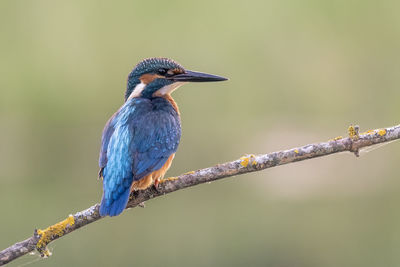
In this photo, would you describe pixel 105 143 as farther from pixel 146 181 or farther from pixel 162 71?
pixel 162 71

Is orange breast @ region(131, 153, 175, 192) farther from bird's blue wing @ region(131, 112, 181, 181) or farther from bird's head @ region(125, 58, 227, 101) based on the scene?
bird's head @ region(125, 58, 227, 101)

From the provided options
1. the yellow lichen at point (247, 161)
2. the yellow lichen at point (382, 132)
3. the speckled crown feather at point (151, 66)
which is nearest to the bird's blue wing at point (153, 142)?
the speckled crown feather at point (151, 66)

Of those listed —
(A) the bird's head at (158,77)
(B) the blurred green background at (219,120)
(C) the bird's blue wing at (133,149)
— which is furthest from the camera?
(B) the blurred green background at (219,120)

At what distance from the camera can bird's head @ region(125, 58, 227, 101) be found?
14.2 ft

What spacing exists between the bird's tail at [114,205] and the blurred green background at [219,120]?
284 centimetres

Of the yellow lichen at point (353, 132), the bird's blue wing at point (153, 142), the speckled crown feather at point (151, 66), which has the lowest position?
the yellow lichen at point (353, 132)

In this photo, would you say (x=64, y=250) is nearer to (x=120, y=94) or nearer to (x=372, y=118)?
(x=120, y=94)

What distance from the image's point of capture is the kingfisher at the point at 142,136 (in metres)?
3.64

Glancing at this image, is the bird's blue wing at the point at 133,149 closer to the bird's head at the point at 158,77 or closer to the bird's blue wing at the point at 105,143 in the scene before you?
the bird's blue wing at the point at 105,143

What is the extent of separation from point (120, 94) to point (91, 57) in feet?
2.74

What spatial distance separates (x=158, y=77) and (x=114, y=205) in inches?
39.8

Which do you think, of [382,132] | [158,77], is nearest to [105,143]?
[158,77]

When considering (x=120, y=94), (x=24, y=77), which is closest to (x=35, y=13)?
(x=24, y=77)

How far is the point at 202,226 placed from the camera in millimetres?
7199
